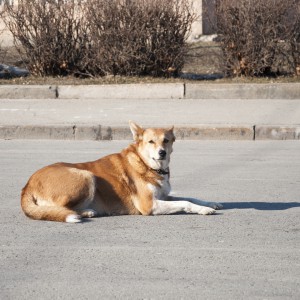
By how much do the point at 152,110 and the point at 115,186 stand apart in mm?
7624

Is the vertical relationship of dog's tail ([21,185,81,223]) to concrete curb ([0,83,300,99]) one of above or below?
below

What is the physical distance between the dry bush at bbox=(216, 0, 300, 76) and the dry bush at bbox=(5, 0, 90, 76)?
→ 109 inches

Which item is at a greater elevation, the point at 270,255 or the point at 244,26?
the point at 244,26

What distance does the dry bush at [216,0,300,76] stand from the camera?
18.6 m

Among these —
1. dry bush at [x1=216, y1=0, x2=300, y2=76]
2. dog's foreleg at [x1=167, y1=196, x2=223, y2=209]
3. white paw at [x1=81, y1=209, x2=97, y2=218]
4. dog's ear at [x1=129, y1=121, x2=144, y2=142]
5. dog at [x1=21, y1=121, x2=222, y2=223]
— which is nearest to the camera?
dog at [x1=21, y1=121, x2=222, y2=223]

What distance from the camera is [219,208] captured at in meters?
9.17

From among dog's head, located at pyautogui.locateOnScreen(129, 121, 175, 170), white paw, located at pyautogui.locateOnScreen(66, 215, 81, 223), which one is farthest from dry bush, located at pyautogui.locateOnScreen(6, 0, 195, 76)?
white paw, located at pyautogui.locateOnScreen(66, 215, 81, 223)

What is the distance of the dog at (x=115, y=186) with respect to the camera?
845 centimetres

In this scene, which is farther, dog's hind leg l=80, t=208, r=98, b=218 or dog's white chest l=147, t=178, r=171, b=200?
dog's white chest l=147, t=178, r=171, b=200

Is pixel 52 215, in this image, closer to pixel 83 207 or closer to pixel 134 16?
pixel 83 207

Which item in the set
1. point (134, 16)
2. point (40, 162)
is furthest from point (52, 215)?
point (134, 16)

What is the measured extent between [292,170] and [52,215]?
4231 millimetres

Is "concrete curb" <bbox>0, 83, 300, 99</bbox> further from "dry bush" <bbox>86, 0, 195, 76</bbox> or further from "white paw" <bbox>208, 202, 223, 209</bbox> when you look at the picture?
"white paw" <bbox>208, 202, 223, 209</bbox>

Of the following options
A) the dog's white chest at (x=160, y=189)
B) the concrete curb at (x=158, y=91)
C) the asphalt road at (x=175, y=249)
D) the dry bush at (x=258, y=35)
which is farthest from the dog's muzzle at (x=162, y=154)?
the dry bush at (x=258, y=35)
